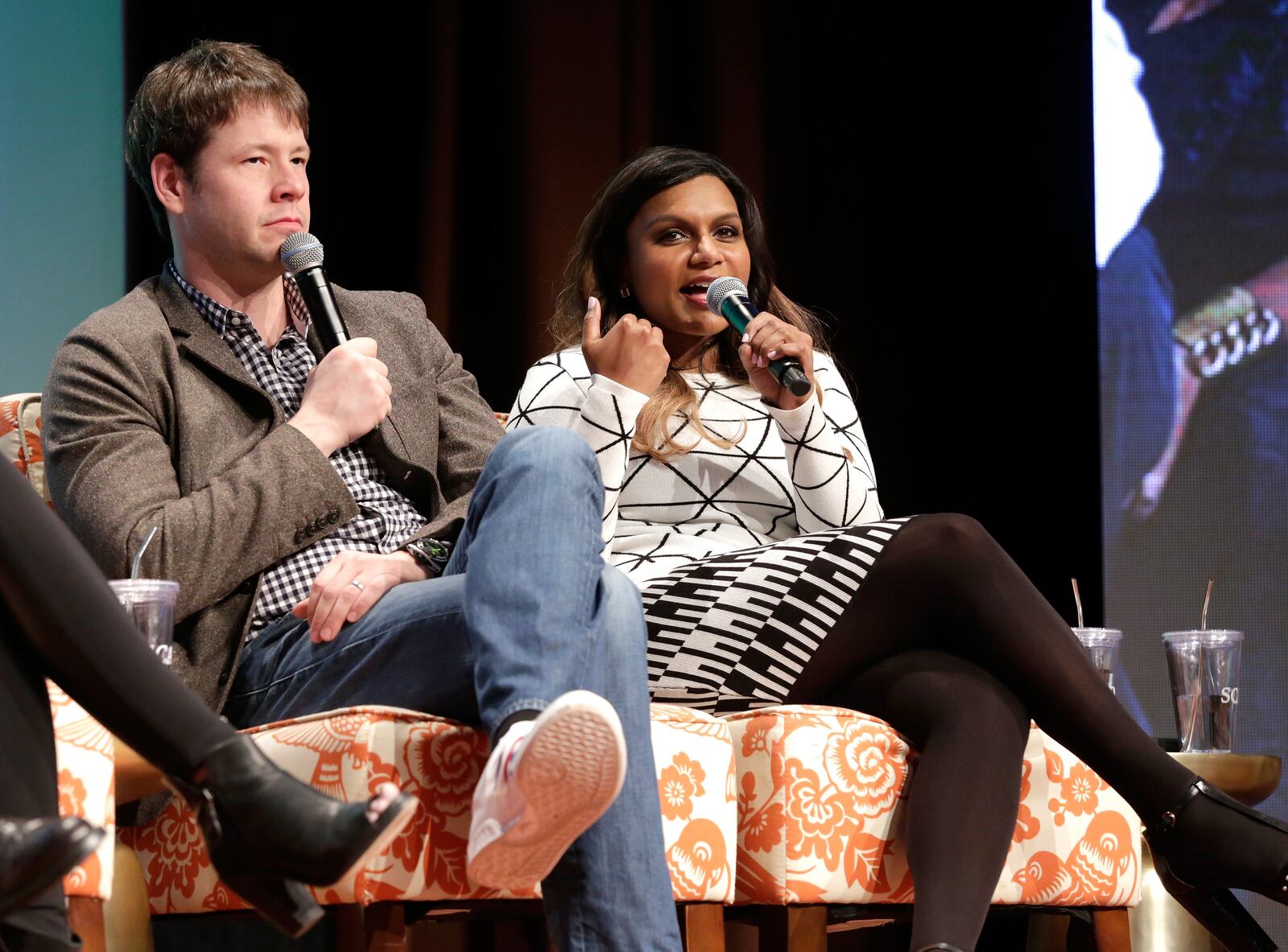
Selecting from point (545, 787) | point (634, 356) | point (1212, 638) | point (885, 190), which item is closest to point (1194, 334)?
point (885, 190)

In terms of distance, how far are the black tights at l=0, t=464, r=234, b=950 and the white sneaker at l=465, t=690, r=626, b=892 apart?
0.22 m

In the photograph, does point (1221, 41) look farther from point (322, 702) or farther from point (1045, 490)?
point (322, 702)

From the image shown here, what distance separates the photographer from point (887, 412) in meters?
3.00

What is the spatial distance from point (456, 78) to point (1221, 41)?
59.0 inches

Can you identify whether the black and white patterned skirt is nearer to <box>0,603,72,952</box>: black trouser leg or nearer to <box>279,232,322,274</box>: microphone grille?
<box>279,232,322,274</box>: microphone grille

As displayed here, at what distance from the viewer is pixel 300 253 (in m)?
1.77

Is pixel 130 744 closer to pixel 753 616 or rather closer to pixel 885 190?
pixel 753 616

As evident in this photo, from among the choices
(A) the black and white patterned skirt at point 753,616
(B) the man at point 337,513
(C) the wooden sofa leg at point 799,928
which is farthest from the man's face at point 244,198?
(C) the wooden sofa leg at point 799,928

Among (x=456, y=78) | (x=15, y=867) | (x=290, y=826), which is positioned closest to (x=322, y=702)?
(x=290, y=826)

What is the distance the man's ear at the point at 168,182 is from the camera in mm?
1843

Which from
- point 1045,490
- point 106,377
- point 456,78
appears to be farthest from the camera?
point 1045,490

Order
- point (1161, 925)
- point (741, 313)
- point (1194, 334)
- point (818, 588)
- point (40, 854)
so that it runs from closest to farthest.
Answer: point (40, 854) < point (818, 588) < point (741, 313) < point (1161, 925) < point (1194, 334)

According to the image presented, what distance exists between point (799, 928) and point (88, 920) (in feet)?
2.36

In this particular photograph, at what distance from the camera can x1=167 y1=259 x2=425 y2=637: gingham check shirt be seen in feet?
5.49
